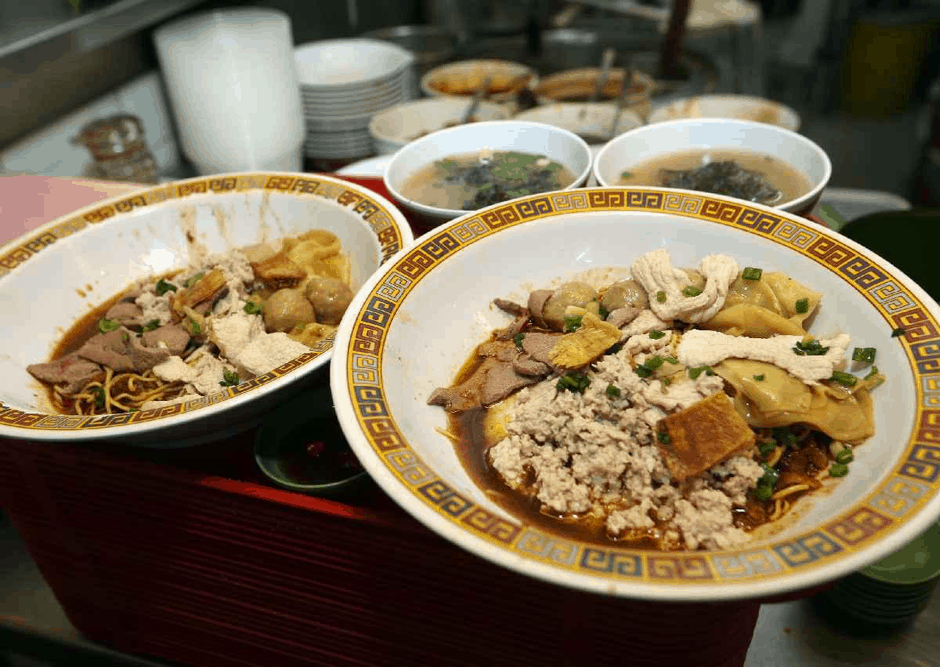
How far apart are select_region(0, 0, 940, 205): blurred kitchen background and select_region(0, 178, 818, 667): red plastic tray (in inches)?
79.6

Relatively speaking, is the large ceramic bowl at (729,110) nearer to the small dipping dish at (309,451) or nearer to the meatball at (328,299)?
the meatball at (328,299)

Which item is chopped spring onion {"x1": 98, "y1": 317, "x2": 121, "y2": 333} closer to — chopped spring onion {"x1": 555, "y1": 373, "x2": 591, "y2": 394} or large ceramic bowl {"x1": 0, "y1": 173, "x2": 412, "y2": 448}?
large ceramic bowl {"x1": 0, "y1": 173, "x2": 412, "y2": 448}

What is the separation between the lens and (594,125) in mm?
3271

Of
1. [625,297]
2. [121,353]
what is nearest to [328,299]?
[121,353]

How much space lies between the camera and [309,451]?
5.49ft

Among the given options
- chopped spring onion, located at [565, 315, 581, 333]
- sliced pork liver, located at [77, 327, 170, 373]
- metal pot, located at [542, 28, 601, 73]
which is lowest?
metal pot, located at [542, 28, 601, 73]

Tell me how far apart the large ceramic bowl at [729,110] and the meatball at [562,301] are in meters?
1.91

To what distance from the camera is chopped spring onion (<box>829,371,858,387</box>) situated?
1.49 metres

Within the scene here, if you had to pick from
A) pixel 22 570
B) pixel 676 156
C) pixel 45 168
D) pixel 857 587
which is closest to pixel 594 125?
pixel 676 156

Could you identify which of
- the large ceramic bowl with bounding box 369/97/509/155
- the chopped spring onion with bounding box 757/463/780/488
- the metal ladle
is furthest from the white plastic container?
the chopped spring onion with bounding box 757/463/780/488

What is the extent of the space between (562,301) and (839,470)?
797 mm

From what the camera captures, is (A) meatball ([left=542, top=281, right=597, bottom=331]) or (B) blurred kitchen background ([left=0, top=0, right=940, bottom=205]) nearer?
(A) meatball ([left=542, top=281, right=597, bottom=331])

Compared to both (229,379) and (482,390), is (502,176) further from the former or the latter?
(229,379)

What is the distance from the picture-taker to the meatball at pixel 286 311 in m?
2.00
